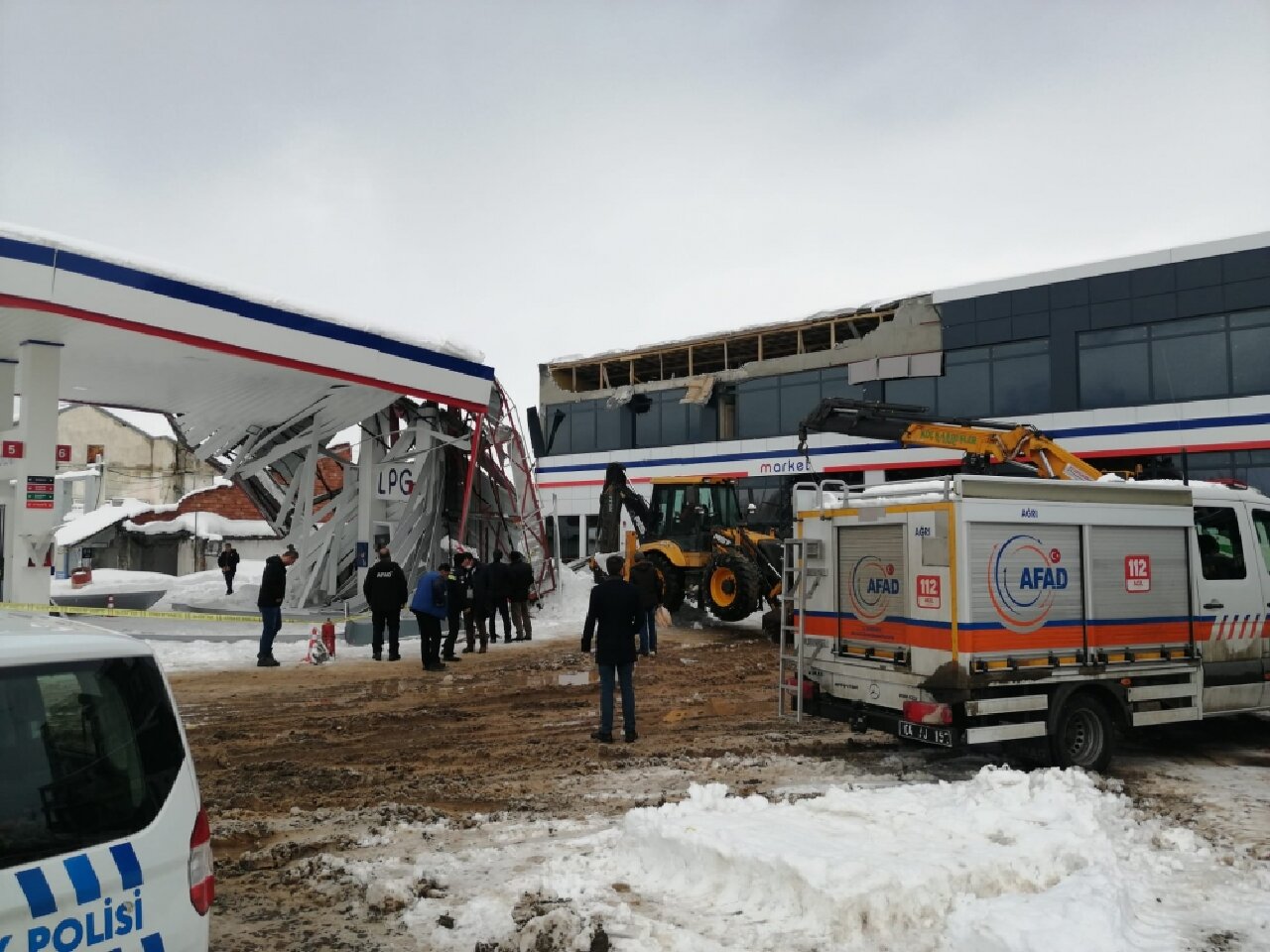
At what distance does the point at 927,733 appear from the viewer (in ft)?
23.6

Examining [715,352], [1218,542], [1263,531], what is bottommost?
[1218,542]

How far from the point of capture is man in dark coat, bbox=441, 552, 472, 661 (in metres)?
15.4

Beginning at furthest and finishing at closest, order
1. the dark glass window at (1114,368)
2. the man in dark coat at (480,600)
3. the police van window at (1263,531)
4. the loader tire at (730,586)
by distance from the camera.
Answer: the dark glass window at (1114,368), the loader tire at (730,586), the man in dark coat at (480,600), the police van window at (1263,531)

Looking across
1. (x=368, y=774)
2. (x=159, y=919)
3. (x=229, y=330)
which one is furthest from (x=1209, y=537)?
(x=229, y=330)

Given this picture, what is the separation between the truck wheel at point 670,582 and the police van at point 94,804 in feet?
53.4

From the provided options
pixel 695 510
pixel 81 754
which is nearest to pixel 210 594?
pixel 695 510

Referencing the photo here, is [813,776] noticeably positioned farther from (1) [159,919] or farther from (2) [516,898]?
(1) [159,919]

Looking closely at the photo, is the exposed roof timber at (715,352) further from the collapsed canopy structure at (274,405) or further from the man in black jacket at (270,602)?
the man in black jacket at (270,602)

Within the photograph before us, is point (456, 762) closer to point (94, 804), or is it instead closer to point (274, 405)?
point (94, 804)

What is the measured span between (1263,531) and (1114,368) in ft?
65.2

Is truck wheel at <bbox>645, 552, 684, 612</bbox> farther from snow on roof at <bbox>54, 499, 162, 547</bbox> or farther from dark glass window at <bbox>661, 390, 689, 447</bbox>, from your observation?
snow on roof at <bbox>54, 499, 162, 547</bbox>

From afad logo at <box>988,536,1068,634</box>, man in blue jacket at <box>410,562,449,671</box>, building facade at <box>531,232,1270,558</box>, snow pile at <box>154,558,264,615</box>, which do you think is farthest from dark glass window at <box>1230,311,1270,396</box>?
snow pile at <box>154,558,264,615</box>

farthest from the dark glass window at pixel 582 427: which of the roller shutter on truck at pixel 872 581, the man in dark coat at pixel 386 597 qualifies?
the roller shutter on truck at pixel 872 581

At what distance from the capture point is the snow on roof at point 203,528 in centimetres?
3894
